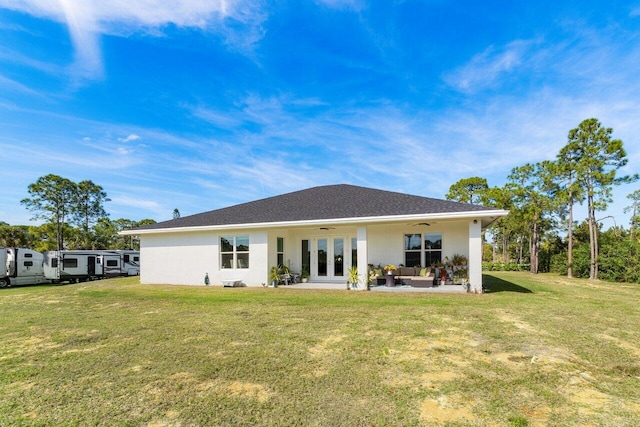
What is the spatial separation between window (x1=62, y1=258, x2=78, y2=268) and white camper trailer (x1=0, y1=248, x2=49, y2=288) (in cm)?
145

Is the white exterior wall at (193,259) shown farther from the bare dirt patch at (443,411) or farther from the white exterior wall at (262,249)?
the bare dirt patch at (443,411)

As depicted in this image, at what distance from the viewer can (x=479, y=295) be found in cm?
1038

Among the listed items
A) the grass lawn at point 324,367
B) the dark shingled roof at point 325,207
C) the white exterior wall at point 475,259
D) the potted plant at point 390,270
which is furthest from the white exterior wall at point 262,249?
the grass lawn at point 324,367

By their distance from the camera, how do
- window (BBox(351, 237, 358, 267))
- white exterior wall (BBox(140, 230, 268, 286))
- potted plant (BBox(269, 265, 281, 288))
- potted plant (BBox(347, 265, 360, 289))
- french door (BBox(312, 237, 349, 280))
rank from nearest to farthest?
potted plant (BBox(347, 265, 360, 289))
potted plant (BBox(269, 265, 281, 288))
white exterior wall (BBox(140, 230, 268, 286))
window (BBox(351, 237, 358, 267))
french door (BBox(312, 237, 349, 280))

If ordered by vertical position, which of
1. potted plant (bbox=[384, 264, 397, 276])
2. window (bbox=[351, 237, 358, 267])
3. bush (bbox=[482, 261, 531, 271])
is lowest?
bush (bbox=[482, 261, 531, 271])

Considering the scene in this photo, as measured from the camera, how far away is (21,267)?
747 inches

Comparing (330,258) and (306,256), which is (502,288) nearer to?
(330,258)

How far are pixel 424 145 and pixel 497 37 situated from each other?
7.48 meters

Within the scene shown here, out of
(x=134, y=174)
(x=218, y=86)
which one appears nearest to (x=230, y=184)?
(x=134, y=174)

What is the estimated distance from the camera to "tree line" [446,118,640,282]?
19312 millimetres

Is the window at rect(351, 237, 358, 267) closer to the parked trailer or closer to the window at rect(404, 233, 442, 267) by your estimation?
the window at rect(404, 233, 442, 267)

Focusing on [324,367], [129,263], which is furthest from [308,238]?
[129,263]

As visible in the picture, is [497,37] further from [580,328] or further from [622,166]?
[622,166]

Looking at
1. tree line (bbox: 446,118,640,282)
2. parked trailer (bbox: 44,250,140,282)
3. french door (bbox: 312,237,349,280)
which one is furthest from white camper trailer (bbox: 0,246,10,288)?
tree line (bbox: 446,118,640,282)
